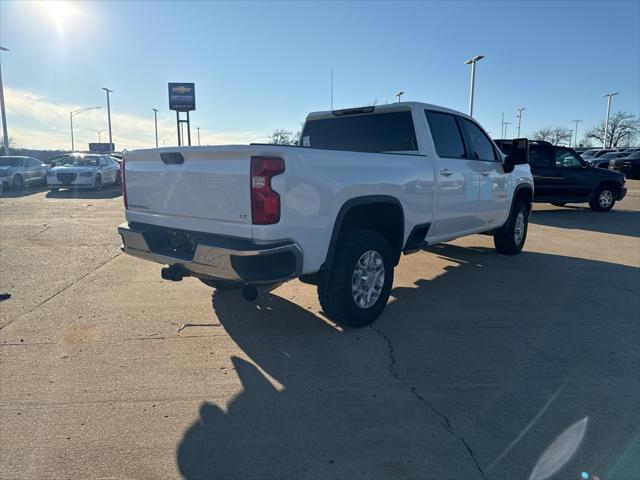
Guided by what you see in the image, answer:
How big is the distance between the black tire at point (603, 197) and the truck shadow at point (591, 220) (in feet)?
0.84

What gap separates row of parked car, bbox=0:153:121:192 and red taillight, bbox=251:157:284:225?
59.8 feet

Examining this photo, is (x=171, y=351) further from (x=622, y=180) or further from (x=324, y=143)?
(x=622, y=180)

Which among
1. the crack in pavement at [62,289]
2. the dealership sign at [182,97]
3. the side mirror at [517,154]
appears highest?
the dealership sign at [182,97]

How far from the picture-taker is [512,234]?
7.41m

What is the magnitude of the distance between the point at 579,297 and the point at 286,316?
347cm

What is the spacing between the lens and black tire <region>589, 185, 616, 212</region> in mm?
13742

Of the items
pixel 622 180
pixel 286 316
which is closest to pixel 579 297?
pixel 286 316

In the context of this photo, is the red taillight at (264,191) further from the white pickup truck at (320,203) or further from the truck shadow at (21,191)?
the truck shadow at (21,191)

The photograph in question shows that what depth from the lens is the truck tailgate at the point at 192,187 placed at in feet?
10.9

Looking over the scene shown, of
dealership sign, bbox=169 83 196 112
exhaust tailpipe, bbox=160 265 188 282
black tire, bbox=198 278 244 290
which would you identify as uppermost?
dealership sign, bbox=169 83 196 112

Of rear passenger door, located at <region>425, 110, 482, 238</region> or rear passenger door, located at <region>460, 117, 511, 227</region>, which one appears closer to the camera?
rear passenger door, located at <region>425, 110, 482, 238</region>

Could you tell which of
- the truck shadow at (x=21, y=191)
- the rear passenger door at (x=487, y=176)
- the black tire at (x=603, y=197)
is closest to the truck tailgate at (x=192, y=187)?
the rear passenger door at (x=487, y=176)

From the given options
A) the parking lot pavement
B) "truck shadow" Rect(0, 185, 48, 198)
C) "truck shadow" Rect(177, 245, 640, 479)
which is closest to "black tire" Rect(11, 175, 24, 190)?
"truck shadow" Rect(0, 185, 48, 198)

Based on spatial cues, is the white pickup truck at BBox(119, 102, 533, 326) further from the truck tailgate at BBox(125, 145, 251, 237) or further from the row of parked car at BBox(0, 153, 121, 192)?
the row of parked car at BBox(0, 153, 121, 192)
